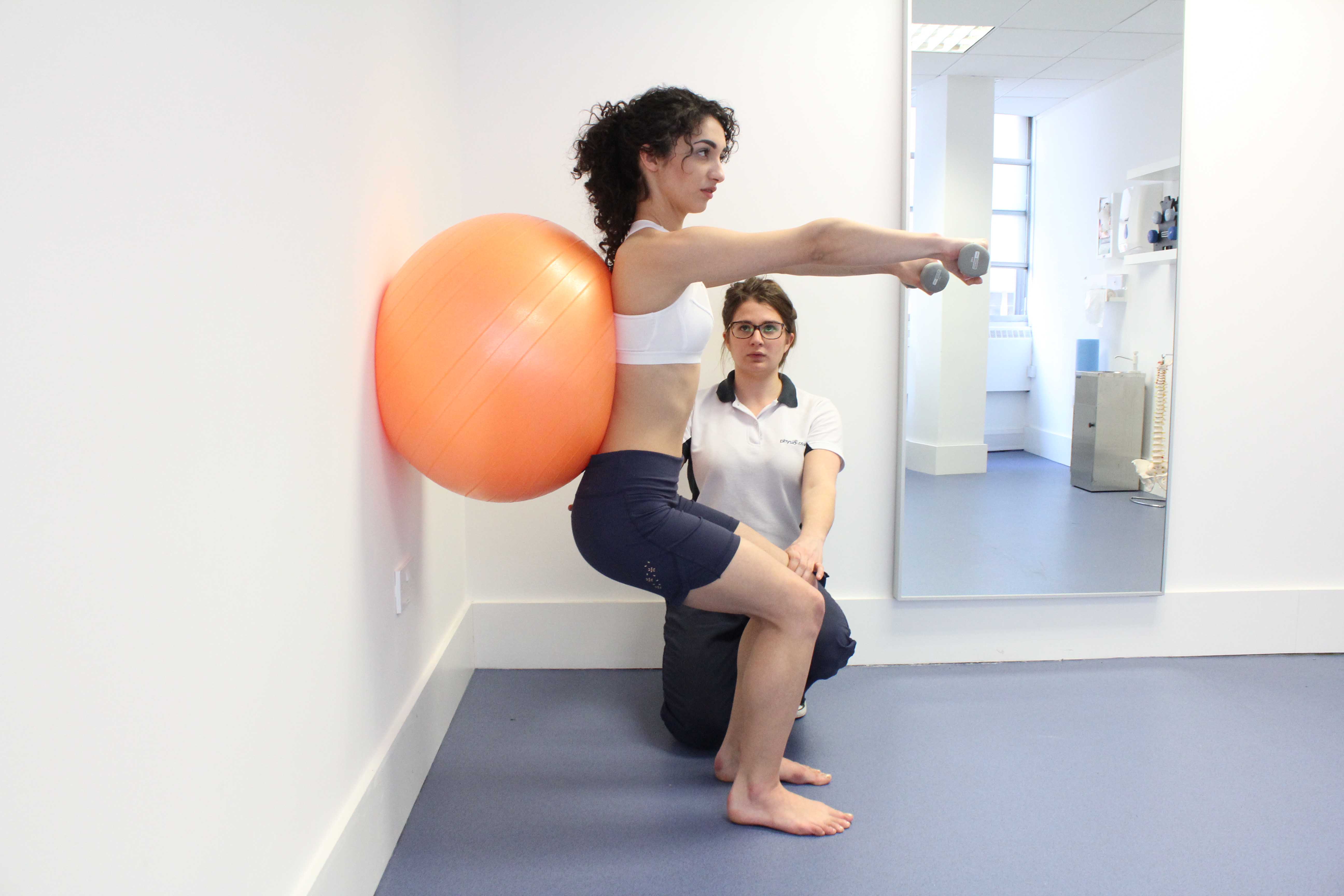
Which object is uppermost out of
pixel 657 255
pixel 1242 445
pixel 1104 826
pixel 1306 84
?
pixel 1306 84

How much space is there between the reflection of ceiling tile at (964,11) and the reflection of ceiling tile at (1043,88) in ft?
0.67

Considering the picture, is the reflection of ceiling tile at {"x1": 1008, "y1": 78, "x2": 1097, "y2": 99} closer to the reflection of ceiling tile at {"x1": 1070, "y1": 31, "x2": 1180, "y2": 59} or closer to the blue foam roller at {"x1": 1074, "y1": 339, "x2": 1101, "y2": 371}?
the reflection of ceiling tile at {"x1": 1070, "y1": 31, "x2": 1180, "y2": 59}

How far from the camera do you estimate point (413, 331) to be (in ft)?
5.13

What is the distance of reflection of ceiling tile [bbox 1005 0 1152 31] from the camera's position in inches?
100.0

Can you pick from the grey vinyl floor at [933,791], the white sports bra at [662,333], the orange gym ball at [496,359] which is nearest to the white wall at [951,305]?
the grey vinyl floor at [933,791]

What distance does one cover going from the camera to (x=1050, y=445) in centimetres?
274

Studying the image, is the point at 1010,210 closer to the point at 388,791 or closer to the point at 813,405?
the point at 813,405

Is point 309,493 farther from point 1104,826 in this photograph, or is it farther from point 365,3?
point 1104,826

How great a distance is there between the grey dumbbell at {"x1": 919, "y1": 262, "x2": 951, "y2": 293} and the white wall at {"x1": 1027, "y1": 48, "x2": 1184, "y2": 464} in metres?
1.24

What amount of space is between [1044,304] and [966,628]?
1.07m

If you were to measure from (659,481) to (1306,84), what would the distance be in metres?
2.51

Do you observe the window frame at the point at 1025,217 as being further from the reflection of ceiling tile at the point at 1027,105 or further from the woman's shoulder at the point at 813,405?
the woman's shoulder at the point at 813,405

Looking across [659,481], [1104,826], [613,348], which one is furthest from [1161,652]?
[613,348]

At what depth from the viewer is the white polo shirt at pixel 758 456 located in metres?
2.29
